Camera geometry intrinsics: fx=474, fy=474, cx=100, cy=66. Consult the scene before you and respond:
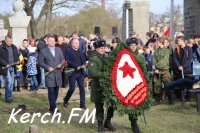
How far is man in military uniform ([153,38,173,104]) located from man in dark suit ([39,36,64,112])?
3.05 metres

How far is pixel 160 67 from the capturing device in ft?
44.8

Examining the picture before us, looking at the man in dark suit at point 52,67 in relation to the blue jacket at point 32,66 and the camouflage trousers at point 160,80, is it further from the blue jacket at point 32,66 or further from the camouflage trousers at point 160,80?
the blue jacket at point 32,66

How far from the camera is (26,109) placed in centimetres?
1280

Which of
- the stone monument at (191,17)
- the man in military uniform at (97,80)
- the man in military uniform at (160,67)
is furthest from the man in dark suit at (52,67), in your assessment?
the stone monument at (191,17)

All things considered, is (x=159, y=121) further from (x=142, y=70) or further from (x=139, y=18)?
(x=139, y=18)

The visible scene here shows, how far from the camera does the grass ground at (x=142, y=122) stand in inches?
390

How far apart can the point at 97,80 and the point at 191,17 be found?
9048 millimetres

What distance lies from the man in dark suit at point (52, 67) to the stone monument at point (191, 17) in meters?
6.92

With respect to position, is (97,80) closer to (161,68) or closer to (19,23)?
(161,68)

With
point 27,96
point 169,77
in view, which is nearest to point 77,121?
point 169,77

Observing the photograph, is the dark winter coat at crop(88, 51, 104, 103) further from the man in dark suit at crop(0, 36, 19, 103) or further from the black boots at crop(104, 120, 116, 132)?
the man in dark suit at crop(0, 36, 19, 103)

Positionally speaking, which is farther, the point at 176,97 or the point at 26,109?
the point at 176,97

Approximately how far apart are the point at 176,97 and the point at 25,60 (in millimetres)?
6025

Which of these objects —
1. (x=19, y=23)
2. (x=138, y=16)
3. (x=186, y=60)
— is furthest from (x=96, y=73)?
(x=138, y=16)
